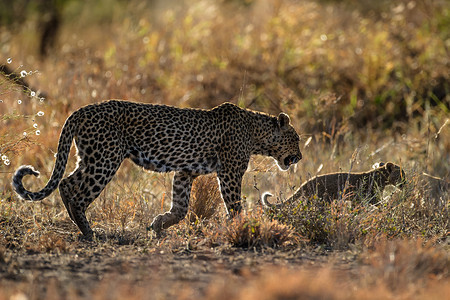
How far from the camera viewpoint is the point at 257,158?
30.9ft

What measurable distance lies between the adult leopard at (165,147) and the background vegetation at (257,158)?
0.27 meters

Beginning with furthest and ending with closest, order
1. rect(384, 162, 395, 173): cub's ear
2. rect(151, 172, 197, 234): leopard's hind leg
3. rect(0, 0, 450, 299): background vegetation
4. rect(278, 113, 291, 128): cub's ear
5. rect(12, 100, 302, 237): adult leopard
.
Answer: rect(384, 162, 395, 173): cub's ear, rect(278, 113, 291, 128): cub's ear, rect(151, 172, 197, 234): leopard's hind leg, rect(12, 100, 302, 237): adult leopard, rect(0, 0, 450, 299): background vegetation

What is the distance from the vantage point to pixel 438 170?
417 inches

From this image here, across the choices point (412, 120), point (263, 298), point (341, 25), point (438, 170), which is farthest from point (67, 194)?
point (341, 25)

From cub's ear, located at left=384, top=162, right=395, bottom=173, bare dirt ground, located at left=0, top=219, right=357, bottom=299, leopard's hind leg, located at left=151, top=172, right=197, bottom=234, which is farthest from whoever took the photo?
cub's ear, located at left=384, top=162, right=395, bottom=173

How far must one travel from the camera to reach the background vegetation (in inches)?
215

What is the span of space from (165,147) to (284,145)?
5.85ft

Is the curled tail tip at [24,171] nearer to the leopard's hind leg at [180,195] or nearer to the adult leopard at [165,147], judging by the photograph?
the adult leopard at [165,147]

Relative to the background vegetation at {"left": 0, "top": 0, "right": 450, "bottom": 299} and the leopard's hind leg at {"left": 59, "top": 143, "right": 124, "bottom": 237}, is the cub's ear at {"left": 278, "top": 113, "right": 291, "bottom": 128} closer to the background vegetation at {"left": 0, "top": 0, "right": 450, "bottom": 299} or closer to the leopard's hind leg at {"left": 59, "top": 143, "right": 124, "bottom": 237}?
the background vegetation at {"left": 0, "top": 0, "right": 450, "bottom": 299}

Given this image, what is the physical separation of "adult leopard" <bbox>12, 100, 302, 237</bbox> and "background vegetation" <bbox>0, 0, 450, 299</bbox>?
0.27m

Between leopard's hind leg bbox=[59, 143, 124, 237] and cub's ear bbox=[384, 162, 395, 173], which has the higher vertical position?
leopard's hind leg bbox=[59, 143, 124, 237]

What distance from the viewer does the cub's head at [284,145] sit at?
341 inches

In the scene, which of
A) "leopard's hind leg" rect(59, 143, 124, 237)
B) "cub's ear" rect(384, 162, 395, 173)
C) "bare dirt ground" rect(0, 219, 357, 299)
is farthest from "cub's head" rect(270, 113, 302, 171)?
"leopard's hind leg" rect(59, 143, 124, 237)

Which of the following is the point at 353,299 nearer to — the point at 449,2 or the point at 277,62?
the point at 277,62
